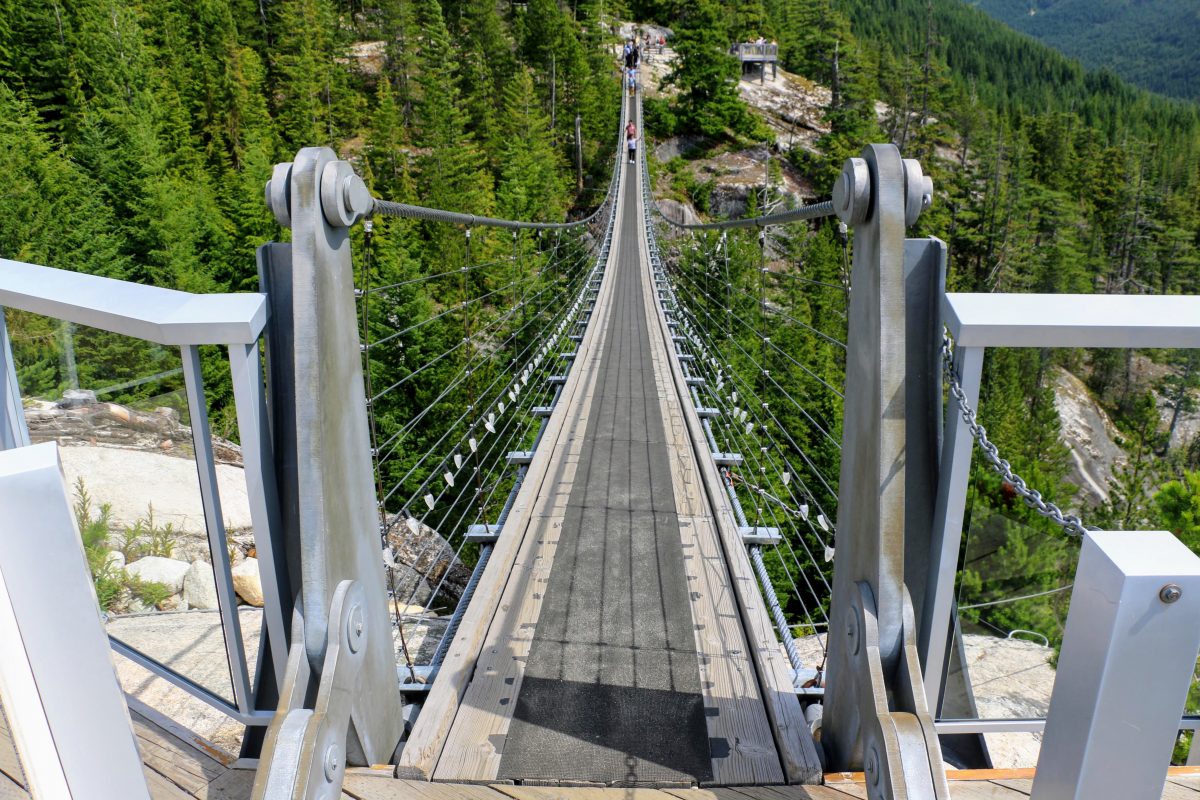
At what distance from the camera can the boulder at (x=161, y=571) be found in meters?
1.30

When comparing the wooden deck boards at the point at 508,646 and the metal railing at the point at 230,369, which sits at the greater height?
the metal railing at the point at 230,369

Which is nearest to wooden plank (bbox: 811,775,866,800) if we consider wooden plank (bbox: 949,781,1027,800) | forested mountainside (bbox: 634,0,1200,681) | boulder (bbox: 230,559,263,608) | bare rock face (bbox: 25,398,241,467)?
wooden plank (bbox: 949,781,1027,800)

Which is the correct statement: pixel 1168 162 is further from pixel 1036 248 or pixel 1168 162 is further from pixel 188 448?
pixel 188 448

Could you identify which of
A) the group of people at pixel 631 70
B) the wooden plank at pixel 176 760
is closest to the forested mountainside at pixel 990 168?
the group of people at pixel 631 70

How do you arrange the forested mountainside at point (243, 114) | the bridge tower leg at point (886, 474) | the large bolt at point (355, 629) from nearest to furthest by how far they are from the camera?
the bridge tower leg at point (886, 474), the large bolt at point (355, 629), the forested mountainside at point (243, 114)

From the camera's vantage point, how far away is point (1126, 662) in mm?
608

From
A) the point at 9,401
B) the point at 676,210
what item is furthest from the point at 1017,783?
the point at 676,210

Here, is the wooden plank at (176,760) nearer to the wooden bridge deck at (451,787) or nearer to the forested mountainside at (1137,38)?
the wooden bridge deck at (451,787)

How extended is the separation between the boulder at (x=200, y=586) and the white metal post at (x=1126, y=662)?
3.66 feet

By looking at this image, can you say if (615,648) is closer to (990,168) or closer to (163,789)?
(163,789)

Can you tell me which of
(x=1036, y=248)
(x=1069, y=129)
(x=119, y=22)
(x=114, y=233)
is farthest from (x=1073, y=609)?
(x=1069, y=129)

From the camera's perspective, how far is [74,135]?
21.3 meters

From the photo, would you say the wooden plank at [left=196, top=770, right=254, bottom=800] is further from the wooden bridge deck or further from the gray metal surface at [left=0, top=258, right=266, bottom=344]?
the gray metal surface at [left=0, top=258, right=266, bottom=344]

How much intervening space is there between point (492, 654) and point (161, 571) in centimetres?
68
